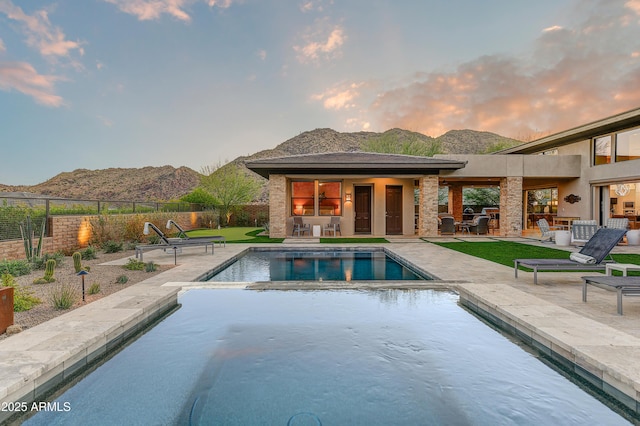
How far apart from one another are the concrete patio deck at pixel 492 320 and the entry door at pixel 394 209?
9.75 metres

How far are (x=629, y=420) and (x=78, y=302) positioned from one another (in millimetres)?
6626

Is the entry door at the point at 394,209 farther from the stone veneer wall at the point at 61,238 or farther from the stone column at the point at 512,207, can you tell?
the stone veneer wall at the point at 61,238

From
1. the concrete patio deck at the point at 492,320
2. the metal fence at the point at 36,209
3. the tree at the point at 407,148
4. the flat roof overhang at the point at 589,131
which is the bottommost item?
the concrete patio deck at the point at 492,320

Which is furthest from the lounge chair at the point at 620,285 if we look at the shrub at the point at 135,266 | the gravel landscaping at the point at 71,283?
the shrub at the point at 135,266

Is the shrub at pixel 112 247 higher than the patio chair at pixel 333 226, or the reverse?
the patio chair at pixel 333 226

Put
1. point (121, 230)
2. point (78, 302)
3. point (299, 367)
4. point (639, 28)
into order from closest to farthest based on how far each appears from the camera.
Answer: point (299, 367), point (78, 302), point (121, 230), point (639, 28)

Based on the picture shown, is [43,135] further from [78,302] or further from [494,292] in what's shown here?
[494,292]

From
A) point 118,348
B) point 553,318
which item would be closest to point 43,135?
point 118,348

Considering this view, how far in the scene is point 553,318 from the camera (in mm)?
3986

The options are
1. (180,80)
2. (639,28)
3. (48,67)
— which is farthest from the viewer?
(180,80)

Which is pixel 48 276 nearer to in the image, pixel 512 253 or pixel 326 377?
pixel 326 377

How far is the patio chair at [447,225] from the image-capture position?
16094 millimetres

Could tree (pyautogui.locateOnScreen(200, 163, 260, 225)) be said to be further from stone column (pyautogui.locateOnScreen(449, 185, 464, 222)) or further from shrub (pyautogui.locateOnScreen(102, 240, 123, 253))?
stone column (pyautogui.locateOnScreen(449, 185, 464, 222))

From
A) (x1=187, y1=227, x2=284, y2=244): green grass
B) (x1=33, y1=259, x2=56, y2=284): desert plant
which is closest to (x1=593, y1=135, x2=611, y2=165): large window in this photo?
(x1=187, y1=227, x2=284, y2=244): green grass
